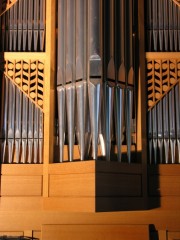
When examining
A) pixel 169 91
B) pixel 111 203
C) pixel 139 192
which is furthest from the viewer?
pixel 169 91

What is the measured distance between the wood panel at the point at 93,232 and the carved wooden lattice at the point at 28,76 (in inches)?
49.4

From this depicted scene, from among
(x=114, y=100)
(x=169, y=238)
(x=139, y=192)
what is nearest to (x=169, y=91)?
(x=114, y=100)

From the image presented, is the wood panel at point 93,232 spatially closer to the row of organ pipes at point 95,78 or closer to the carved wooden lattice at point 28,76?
the row of organ pipes at point 95,78

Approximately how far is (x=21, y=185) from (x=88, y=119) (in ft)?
3.21

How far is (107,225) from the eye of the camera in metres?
4.91

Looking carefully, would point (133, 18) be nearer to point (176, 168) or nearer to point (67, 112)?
point (67, 112)

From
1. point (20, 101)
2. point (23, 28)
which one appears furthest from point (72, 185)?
point (23, 28)

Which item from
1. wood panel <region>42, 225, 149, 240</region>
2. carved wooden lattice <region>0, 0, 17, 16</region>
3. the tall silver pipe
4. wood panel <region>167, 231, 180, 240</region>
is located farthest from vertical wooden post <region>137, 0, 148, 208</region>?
carved wooden lattice <region>0, 0, 17, 16</region>

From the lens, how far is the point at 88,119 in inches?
185

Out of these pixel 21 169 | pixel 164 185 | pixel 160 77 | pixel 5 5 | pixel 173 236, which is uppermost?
pixel 5 5

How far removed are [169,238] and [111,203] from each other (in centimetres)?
81

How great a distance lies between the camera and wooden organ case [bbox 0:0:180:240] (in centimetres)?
471

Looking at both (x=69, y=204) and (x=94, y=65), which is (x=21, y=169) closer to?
(x=69, y=204)

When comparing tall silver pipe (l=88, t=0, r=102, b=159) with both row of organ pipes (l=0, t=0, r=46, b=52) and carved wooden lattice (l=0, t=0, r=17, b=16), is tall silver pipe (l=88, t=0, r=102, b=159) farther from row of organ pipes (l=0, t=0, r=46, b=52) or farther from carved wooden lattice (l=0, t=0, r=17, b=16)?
carved wooden lattice (l=0, t=0, r=17, b=16)
